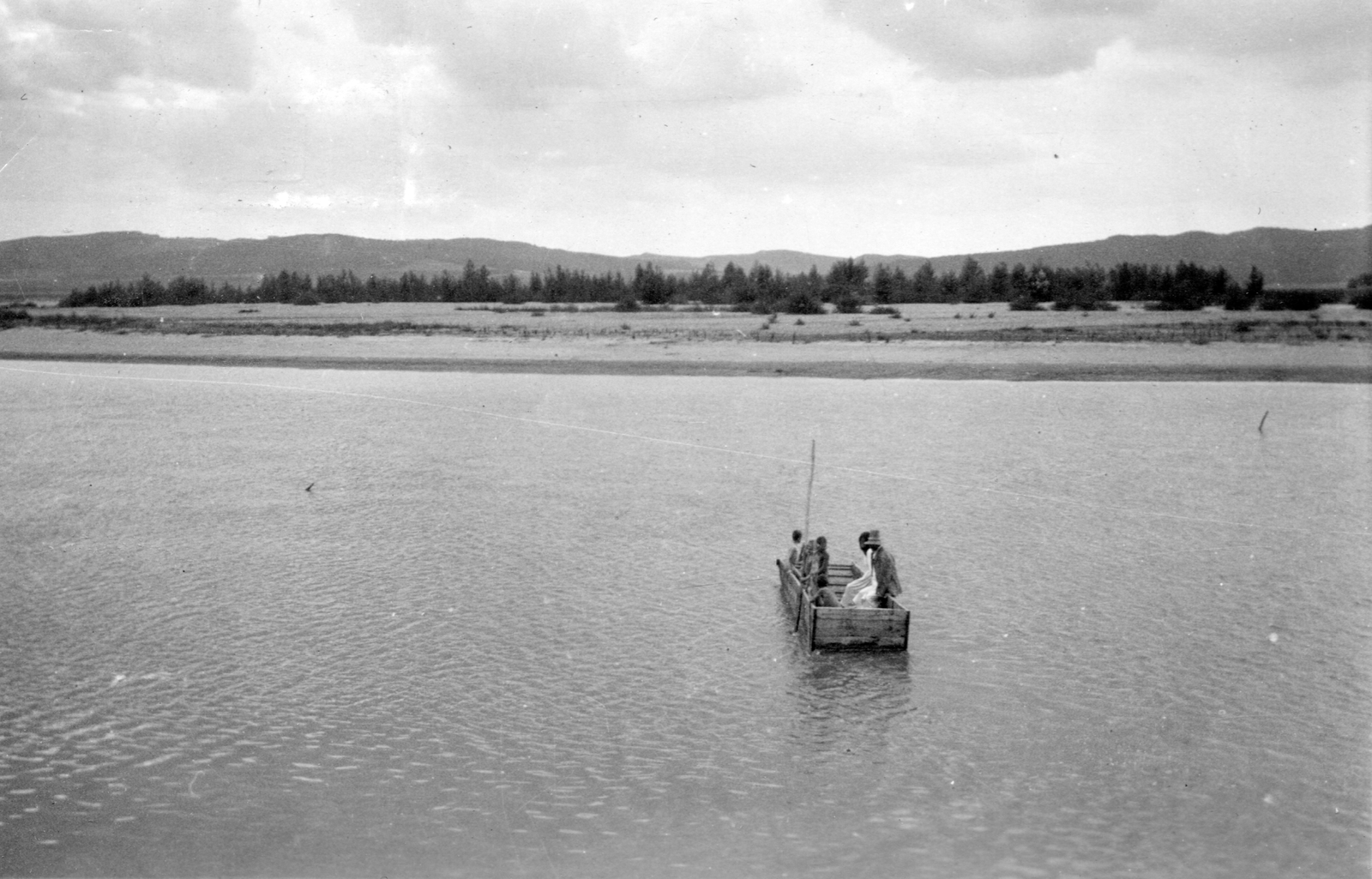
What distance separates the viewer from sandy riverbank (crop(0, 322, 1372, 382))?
4347cm

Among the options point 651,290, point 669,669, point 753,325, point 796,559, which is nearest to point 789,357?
point 753,325

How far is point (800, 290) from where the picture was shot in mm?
85375

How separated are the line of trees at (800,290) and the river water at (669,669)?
43.9 m

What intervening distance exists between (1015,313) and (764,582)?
51.5 meters

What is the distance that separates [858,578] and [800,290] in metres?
71.5

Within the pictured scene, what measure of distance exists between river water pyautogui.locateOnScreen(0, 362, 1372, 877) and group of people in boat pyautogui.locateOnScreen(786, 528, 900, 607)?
67cm

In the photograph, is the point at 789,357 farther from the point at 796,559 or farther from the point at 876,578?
the point at 876,578

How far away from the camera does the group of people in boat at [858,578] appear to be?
1368cm

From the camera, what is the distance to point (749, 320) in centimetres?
6469

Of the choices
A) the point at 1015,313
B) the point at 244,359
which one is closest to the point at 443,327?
the point at 244,359

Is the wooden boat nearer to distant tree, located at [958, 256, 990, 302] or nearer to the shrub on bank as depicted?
the shrub on bank

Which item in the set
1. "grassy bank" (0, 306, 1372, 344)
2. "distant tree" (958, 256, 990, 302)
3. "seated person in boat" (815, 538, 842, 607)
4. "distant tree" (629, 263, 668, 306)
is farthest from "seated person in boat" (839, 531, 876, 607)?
"distant tree" (629, 263, 668, 306)

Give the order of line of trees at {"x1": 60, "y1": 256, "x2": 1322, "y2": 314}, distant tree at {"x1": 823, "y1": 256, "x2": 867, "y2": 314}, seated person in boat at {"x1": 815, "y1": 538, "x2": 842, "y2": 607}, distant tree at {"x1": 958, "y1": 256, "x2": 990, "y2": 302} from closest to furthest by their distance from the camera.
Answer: seated person in boat at {"x1": 815, "y1": 538, "x2": 842, "y2": 607} → line of trees at {"x1": 60, "y1": 256, "x2": 1322, "y2": 314} → distant tree at {"x1": 823, "y1": 256, "x2": 867, "y2": 314} → distant tree at {"x1": 958, "y1": 256, "x2": 990, "y2": 302}

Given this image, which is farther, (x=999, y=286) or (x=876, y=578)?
(x=999, y=286)
